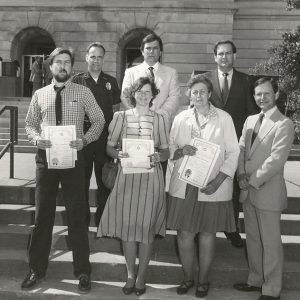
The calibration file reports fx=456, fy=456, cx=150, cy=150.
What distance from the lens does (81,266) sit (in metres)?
4.60

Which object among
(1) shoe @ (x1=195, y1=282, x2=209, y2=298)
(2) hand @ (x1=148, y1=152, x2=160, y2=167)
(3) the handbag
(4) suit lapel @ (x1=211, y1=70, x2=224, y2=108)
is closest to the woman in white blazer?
(1) shoe @ (x1=195, y1=282, x2=209, y2=298)

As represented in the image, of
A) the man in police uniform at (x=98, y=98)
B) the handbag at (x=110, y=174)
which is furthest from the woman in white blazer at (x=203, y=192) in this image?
the man in police uniform at (x=98, y=98)

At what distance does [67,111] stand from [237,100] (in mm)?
1924

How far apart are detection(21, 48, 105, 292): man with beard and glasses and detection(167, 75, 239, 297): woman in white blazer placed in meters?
0.91

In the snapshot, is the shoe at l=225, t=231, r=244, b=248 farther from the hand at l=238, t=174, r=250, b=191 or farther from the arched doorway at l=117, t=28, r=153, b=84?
the arched doorway at l=117, t=28, r=153, b=84

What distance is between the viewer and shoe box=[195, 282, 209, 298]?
14.6ft

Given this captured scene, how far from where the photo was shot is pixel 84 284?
181 inches

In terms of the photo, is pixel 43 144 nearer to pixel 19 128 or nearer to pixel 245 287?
pixel 245 287

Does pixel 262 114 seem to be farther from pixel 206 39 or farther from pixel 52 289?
pixel 206 39

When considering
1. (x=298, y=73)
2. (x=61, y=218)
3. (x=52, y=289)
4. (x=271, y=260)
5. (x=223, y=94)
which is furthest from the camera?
(x=298, y=73)

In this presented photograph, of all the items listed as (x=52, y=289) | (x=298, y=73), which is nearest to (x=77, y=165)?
(x=52, y=289)

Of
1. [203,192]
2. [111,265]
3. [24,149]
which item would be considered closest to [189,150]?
[203,192]

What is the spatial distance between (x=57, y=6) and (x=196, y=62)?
714 cm

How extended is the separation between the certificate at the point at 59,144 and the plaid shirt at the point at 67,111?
17cm
